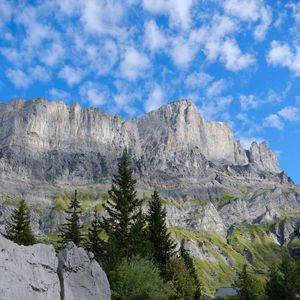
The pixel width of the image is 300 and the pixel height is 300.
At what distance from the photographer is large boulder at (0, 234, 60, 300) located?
24969 mm

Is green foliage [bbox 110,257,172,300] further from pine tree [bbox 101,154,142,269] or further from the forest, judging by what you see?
pine tree [bbox 101,154,142,269]

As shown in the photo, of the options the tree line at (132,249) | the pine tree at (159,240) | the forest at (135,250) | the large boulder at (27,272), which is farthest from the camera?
the pine tree at (159,240)

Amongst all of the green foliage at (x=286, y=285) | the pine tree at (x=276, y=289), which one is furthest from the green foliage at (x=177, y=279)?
the pine tree at (x=276, y=289)

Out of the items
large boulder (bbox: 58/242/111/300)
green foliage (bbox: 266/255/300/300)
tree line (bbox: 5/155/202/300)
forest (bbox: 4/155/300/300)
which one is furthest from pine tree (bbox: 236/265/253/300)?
large boulder (bbox: 58/242/111/300)

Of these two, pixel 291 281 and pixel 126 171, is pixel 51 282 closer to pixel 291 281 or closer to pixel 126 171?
pixel 126 171

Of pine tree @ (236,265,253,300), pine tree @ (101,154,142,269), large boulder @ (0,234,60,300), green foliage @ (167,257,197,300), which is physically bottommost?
large boulder @ (0,234,60,300)

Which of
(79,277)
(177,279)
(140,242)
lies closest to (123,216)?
(140,242)

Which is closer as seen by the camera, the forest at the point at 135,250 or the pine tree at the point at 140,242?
the forest at the point at 135,250

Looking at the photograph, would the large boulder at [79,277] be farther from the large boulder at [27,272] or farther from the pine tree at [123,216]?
the pine tree at [123,216]

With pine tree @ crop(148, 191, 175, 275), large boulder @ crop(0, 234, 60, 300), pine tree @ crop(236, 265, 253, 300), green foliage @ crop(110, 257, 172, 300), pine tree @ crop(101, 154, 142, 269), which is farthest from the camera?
pine tree @ crop(236, 265, 253, 300)

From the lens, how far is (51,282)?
1128 inches

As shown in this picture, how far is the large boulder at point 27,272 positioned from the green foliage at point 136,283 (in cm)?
1370

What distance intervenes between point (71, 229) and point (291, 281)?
36577 millimetres

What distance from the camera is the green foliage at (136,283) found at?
42.7 meters
